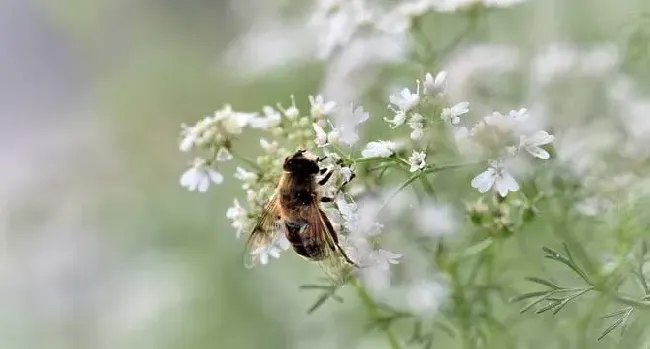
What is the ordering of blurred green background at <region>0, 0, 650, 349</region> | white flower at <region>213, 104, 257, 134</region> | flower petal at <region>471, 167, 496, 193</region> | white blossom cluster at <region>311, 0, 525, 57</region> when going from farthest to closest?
blurred green background at <region>0, 0, 650, 349</region>, white blossom cluster at <region>311, 0, 525, 57</region>, white flower at <region>213, 104, 257, 134</region>, flower petal at <region>471, 167, 496, 193</region>

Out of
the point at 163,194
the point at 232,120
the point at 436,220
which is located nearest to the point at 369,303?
the point at 436,220

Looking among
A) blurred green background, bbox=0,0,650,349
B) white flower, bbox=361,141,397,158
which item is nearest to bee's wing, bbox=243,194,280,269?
white flower, bbox=361,141,397,158

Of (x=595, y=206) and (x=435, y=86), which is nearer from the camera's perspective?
(x=435, y=86)

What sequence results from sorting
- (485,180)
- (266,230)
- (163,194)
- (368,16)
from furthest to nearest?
(163,194)
(368,16)
(266,230)
(485,180)

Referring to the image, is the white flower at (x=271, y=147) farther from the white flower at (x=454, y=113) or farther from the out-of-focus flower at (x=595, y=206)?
the out-of-focus flower at (x=595, y=206)

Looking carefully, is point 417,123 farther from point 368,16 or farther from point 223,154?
point 368,16

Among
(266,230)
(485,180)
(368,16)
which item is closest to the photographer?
(485,180)

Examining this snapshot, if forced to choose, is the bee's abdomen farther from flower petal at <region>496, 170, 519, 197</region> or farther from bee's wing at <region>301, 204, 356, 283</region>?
flower petal at <region>496, 170, 519, 197</region>
